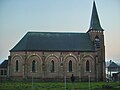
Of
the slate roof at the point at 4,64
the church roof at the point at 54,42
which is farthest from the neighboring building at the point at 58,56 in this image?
the slate roof at the point at 4,64

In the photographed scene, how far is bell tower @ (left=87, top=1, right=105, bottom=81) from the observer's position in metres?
55.3

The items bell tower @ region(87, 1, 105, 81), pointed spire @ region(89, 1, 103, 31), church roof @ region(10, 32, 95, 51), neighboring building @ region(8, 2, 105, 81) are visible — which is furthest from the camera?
pointed spire @ region(89, 1, 103, 31)

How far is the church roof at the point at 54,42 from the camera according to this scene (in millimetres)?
54094

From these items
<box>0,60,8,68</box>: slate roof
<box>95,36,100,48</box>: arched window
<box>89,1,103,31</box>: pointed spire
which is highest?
<box>89,1,103,31</box>: pointed spire

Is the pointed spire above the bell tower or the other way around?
above

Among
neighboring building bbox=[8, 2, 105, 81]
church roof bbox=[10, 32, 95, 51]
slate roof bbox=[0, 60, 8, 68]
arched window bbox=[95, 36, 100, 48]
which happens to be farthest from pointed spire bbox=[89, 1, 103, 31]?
slate roof bbox=[0, 60, 8, 68]

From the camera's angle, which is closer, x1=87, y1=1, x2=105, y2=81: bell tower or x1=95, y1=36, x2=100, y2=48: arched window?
x1=87, y1=1, x2=105, y2=81: bell tower

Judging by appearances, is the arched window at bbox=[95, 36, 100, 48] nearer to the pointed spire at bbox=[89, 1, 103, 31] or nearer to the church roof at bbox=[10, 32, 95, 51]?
the church roof at bbox=[10, 32, 95, 51]

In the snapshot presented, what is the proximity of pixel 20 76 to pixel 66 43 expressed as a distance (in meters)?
10.8

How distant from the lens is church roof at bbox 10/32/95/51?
177 feet

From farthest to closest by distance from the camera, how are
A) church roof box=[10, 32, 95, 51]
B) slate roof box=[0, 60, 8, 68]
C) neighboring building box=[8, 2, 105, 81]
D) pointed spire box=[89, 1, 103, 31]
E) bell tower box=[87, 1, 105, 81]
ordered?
slate roof box=[0, 60, 8, 68] → pointed spire box=[89, 1, 103, 31] → bell tower box=[87, 1, 105, 81] → church roof box=[10, 32, 95, 51] → neighboring building box=[8, 2, 105, 81]

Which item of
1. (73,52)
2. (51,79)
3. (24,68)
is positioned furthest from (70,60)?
(24,68)

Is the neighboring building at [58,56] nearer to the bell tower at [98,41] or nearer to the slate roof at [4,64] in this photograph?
the bell tower at [98,41]

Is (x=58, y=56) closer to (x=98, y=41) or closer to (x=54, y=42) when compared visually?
(x=54, y=42)
